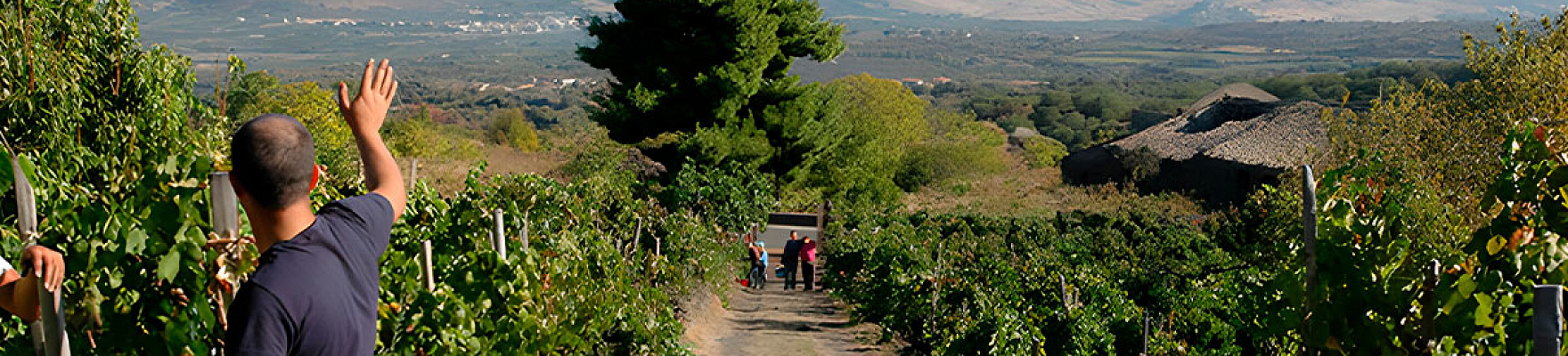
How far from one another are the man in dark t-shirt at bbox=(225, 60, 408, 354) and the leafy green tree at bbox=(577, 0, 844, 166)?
17815 millimetres

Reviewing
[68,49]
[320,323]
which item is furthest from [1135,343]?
[320,323]

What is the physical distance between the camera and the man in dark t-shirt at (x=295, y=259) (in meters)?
1.65

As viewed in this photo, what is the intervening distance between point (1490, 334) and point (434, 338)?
119 inches

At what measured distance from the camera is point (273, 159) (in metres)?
1.72

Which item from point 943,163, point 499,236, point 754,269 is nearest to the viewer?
point 499,236

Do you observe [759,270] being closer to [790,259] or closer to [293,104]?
[790,259]

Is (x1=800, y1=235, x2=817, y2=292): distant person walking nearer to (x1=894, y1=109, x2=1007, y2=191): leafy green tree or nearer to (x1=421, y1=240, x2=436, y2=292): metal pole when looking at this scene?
(x1=421, y1=240, x2=436, y2=292): metal pole

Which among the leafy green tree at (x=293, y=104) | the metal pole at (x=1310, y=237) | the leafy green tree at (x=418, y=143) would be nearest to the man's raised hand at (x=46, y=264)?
the metal pole at (x=1310, y=237)

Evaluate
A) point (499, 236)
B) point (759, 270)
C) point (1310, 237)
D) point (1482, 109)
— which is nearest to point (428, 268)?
point (499, 236)

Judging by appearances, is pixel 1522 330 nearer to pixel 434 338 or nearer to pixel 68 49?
pixel 434 338

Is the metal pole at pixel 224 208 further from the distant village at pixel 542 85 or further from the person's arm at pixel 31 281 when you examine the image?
the distant village at pixel 542 85

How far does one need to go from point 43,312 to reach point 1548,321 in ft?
9.50

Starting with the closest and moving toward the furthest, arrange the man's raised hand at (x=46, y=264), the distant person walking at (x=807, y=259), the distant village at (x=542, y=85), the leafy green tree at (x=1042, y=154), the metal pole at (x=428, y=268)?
the man's raised hand at (x=46, y=264) → the metal pole at (x=428, y=268) → the distant person walking at (x=807, y=259) → the leafy green tree at (x=1042, y=154) → the distant village at (x=542, y=85)

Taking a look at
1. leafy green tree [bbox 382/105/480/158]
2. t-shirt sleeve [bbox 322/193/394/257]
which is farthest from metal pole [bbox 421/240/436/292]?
leafy green tree [bbox 382/105/480/158]
